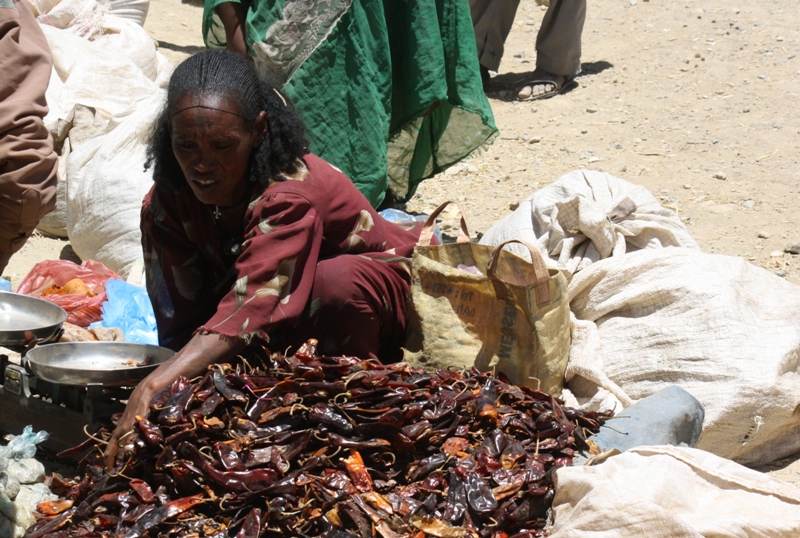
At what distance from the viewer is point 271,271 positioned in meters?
2.59

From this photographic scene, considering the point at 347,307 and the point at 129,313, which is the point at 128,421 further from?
the point at 129,313

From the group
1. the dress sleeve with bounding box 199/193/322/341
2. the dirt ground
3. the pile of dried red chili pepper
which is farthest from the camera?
the dirt ground

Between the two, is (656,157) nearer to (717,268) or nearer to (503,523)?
(717,268)

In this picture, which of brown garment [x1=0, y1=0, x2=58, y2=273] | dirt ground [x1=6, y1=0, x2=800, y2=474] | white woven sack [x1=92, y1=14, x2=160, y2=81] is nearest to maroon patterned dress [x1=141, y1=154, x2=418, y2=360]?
brown garment [x1=0, y1=0, x2=58, y2=273]

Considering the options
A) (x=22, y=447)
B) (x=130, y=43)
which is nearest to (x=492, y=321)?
(x=22, y=447)

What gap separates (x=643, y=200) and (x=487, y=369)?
1174mm

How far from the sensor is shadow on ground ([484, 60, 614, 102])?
7184 mm

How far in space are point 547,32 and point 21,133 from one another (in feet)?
15.3

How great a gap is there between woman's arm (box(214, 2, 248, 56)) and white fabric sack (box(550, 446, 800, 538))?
2.60 metres

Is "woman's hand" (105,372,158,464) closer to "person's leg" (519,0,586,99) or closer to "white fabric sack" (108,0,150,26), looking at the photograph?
"white fabric sack" (108,0,150,26)

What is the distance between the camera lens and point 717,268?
3248 mm

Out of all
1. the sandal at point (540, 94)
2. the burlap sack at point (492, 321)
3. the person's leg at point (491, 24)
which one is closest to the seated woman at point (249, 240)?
the burlap sack at point (492, 321)

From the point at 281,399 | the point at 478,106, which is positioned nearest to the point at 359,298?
the point at 281,399

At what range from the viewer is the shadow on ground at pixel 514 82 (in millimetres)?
7184
